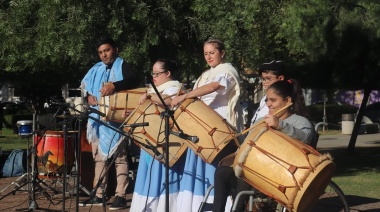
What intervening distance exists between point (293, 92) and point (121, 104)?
1.98m

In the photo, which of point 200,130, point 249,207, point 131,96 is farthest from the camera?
point 131,96

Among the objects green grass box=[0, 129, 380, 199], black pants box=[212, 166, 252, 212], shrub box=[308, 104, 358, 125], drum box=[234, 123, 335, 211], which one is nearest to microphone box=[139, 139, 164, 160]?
black pants box=[212, 166, 252, 212]

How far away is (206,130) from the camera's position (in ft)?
23.2

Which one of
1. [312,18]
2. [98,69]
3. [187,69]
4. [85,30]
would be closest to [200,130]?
[98,69]

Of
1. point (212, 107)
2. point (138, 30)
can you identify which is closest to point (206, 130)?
point (212, 107)

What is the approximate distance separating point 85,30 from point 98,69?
212 cm

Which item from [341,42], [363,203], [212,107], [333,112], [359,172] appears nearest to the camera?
[212,107]

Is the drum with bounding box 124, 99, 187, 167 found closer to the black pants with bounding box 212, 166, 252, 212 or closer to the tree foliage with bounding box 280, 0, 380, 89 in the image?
the black pants with bounding box 212, 166, 252, 212

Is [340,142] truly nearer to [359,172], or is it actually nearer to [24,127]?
[359,172]

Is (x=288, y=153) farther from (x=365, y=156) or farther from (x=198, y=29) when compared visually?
(x=365, y=156)

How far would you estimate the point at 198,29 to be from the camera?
A: 12281 millimetres

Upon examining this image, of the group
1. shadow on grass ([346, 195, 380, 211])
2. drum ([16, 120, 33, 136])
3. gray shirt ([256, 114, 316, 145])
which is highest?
gray shirt ([256, 114, 316, 145])

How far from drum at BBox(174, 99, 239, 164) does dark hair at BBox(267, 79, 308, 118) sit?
595 mm

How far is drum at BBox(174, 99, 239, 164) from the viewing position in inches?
278
